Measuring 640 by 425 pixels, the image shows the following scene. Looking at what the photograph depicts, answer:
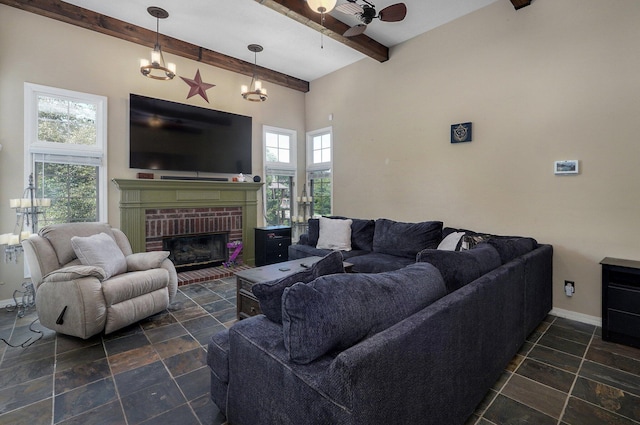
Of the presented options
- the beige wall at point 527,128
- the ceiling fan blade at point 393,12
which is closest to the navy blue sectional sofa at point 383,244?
the beige wall at point 527,128

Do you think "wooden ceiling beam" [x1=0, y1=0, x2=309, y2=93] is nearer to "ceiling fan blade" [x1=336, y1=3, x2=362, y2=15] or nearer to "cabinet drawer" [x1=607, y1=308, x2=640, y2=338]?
"ceiling fan blade" [x1=336, y1=3, x2=362, y2=15]

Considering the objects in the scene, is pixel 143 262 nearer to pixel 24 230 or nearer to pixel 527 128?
pixel 24 230

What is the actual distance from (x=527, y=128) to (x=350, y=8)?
7.37 ft

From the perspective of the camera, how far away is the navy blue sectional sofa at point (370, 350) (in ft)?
3.53

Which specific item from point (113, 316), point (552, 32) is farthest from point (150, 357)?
point (552, 32)

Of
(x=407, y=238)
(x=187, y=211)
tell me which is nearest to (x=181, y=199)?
(x=187, y=211)

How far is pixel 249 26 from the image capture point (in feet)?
13.3

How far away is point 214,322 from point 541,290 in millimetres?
3140

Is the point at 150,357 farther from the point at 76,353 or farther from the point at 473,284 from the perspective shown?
the point at 473,284

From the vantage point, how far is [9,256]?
3254mm

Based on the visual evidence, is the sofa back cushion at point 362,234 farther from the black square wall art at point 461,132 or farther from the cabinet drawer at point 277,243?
the black square wall art at point 461,132

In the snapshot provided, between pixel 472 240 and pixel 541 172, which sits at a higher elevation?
pixel 541 172

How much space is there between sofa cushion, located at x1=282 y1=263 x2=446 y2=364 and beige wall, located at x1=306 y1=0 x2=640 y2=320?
273 centimetres

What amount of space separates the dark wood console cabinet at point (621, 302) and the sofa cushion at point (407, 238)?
1575mm
